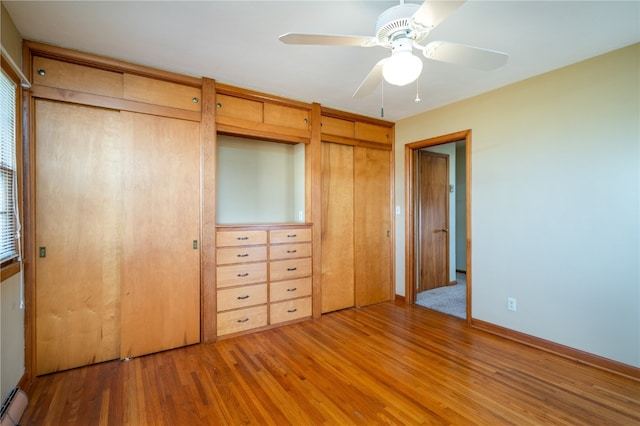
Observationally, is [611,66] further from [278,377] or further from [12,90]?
[12,90]

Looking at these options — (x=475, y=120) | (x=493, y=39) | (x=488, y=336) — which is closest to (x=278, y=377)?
(x=488, y=336)

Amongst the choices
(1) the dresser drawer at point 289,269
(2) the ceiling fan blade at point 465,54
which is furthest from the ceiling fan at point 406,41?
(1) the dresser drawer at point 289,269

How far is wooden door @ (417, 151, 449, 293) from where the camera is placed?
14.8ft

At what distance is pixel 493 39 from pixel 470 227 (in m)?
1.86

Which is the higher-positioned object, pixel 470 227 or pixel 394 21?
pixel 394 21

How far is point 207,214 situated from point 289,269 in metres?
1.07

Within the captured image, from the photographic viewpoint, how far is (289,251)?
131 inches

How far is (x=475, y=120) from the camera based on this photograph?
325 cm

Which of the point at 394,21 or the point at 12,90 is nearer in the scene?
the point at 394,21

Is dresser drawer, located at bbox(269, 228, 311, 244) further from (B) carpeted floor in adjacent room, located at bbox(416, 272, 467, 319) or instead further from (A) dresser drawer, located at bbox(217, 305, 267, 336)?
(B) carpeted floor in adjacent room, located at bbox(416, 272, 467, 319)

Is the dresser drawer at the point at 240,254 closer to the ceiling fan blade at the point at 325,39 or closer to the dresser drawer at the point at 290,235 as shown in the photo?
the dresser drawer at the point at 290,235

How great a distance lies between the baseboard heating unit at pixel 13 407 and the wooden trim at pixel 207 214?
3.97 ft

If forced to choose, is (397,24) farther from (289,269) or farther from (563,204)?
(289,269)

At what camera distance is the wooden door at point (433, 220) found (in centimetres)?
450
